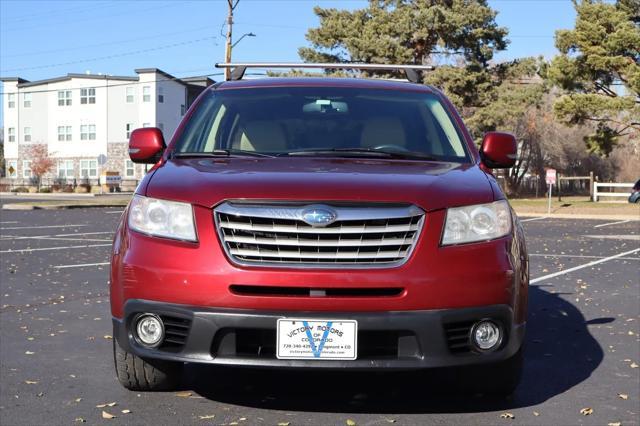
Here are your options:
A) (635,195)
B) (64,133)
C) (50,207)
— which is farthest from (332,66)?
(64,133)

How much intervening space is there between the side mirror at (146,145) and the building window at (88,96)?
2488 inches

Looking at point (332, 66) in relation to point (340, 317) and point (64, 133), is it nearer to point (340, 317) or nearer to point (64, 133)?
point (340, 317)

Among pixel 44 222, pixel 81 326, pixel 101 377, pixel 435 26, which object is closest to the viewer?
pixel 101 377

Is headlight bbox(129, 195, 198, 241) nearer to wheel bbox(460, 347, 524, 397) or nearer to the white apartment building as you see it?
wheel bbox(460, 347, 524, 397)

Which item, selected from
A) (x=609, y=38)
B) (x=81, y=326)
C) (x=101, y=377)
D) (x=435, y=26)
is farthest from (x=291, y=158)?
(x=435, y=26)

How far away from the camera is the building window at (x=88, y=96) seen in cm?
6588

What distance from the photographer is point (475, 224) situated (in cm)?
406

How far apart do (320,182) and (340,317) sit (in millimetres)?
661

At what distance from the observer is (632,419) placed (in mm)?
4348

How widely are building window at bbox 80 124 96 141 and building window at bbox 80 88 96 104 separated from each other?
1858 mm

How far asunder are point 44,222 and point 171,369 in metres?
19.3

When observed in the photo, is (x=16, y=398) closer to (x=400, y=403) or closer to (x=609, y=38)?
(x=400, y=403)

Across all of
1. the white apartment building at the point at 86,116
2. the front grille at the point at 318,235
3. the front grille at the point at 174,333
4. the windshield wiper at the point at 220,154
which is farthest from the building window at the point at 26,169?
the front grille at the point at 318,235

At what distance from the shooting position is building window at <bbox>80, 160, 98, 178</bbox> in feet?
220
